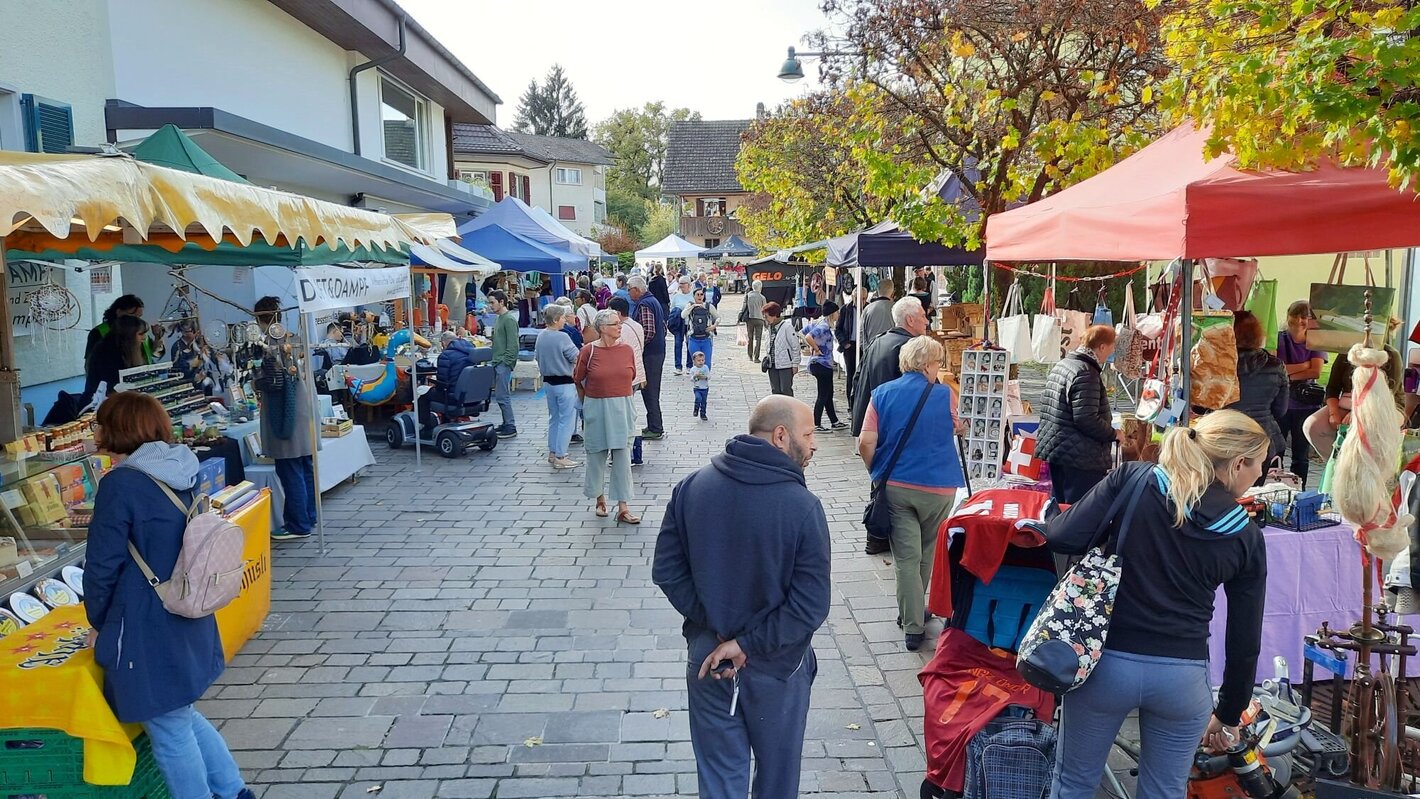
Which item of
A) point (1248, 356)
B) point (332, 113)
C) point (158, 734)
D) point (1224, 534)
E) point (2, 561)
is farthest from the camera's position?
point (332, 113)

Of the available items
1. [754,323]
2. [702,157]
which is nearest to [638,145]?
[702,157]

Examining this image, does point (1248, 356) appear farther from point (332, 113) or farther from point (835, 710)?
point (332, 113)

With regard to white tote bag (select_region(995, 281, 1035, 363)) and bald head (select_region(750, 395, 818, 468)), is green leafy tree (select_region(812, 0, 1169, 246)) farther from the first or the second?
bald head (select_region(750, 395, 818, 468))

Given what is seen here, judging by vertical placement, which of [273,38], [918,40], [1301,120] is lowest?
[1301,120]

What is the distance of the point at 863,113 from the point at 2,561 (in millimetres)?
8470

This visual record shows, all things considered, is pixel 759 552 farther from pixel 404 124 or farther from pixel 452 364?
pixel 404 124

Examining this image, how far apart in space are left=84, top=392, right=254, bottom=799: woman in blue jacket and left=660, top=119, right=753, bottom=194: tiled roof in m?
55.1

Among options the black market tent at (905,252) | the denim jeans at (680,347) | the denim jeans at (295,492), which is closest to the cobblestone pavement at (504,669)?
the denim jeans at (295,492)

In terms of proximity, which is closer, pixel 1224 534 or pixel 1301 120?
pixel 1224 534

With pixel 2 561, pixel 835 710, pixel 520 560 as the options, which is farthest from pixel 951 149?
pixel 2 561

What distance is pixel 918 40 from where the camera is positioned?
9.66m

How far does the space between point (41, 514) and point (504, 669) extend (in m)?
2.61

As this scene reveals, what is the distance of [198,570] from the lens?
3516 millimetres

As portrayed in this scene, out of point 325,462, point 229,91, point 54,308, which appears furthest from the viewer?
point 229,91
